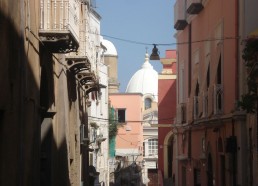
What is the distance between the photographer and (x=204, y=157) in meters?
28.1

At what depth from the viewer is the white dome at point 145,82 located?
3727 inches

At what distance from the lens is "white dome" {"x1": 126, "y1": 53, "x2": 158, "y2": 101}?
94.7m

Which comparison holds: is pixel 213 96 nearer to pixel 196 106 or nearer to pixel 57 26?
pixel 196 106

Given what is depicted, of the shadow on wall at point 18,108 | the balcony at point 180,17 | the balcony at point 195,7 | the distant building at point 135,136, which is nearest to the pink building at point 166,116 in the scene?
the balcony at point 180,17

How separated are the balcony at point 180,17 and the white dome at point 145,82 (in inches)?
2296

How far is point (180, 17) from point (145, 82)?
203ft

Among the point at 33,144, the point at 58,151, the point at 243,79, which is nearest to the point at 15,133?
the point at 33,144

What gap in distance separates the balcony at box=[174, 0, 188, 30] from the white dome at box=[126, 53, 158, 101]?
58324 millimetres

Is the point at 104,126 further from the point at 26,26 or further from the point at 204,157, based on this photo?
the point at 26,26

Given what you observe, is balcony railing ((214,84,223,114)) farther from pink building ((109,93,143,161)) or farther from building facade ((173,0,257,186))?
pink building ((109,93,143,161))

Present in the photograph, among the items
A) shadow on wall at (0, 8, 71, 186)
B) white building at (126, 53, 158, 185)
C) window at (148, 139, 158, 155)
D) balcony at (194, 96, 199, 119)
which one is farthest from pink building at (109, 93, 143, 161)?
shadow on wall at (0, 8, 71, 186)

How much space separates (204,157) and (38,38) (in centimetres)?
1427

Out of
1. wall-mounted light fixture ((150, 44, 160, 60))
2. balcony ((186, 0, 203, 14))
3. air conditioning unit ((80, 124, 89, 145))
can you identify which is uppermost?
balcony ((186, 0, 203, 14))

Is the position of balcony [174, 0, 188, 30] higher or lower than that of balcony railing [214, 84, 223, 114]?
higher
